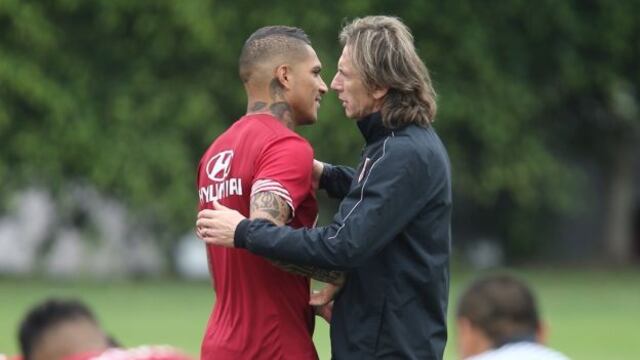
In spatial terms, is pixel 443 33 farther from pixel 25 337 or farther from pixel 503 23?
pixel 25 337

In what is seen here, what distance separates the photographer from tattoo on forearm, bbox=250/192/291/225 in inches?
241

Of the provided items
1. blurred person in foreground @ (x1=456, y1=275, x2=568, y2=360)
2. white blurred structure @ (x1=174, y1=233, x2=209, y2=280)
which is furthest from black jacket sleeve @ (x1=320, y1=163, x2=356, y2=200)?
white blurred structure @ (x1=174, y1=233, x2=209, y2=280)

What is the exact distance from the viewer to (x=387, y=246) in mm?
6109

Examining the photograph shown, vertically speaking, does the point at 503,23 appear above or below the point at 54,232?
above

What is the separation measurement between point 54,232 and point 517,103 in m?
9.61

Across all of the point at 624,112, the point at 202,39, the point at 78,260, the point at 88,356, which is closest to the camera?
the point at 88,356

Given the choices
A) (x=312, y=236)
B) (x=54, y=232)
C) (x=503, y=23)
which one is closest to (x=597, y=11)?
(x=503, y=23)

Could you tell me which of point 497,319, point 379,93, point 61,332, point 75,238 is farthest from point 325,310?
point 75,238

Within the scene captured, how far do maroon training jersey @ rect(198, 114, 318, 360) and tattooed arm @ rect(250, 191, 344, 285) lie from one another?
47 millimetres

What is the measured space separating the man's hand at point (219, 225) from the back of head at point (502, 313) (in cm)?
97

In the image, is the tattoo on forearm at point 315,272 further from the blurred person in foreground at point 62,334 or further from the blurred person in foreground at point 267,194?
the blurred person in foreground at point 62,334

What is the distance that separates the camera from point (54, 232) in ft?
112

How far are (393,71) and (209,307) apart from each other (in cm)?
1733

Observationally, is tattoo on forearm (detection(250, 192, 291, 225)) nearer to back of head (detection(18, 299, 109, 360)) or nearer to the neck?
the neck
